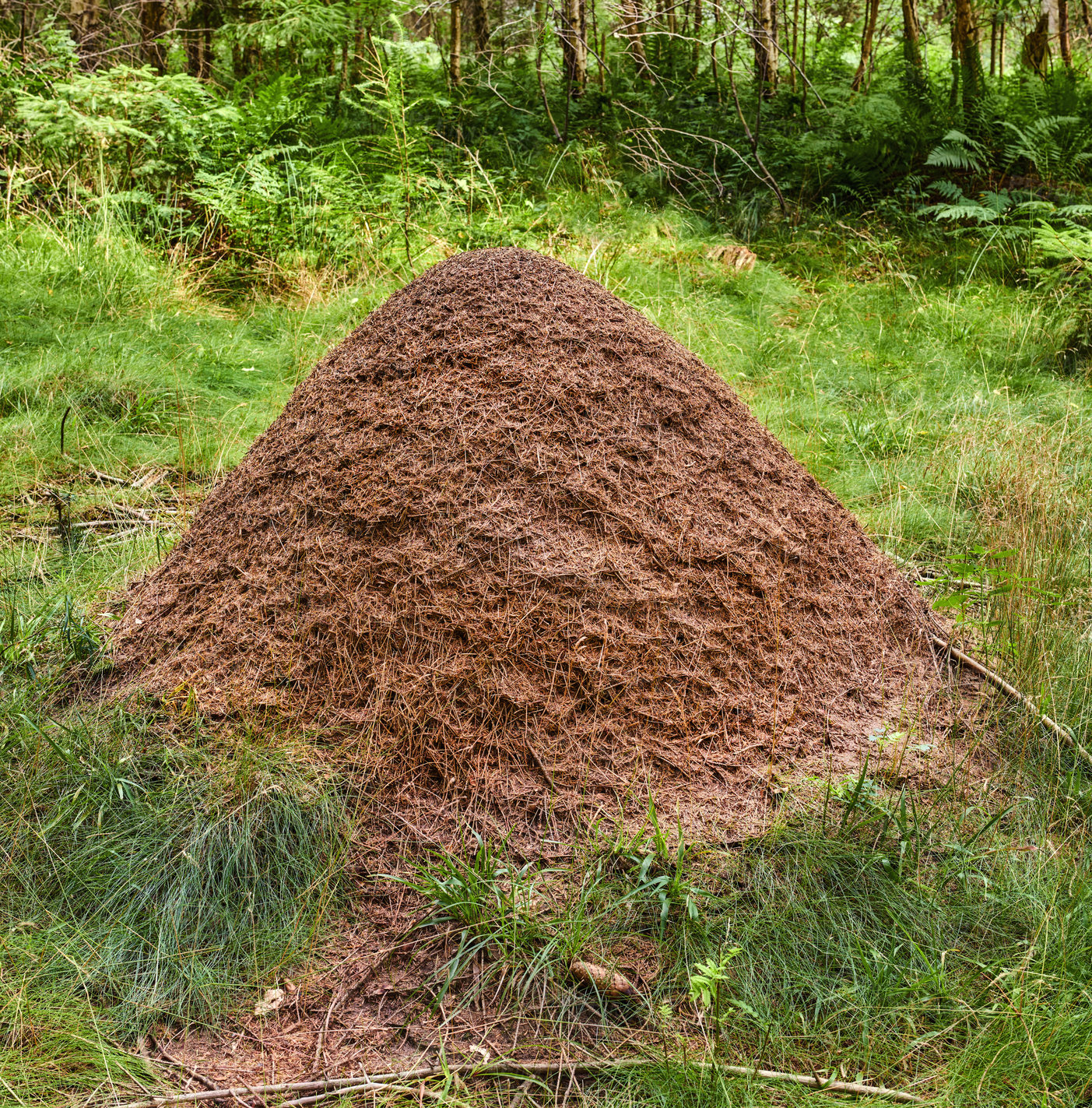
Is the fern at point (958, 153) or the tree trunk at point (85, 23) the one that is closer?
the fern at point (958, 153)

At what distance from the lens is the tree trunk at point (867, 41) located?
419 inches

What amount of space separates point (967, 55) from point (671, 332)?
17.5ft

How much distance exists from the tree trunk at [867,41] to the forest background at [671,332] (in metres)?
0.10

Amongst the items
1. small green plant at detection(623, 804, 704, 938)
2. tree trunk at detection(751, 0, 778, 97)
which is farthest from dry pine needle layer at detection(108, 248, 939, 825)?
tree trunk at detection(751, 0, 778, 97)

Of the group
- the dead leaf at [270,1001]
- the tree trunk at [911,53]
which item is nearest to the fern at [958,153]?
the tree trunk at [911,53]

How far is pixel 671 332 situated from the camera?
6348 mm

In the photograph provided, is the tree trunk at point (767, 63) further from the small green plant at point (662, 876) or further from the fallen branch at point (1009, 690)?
the small green plant at point (662, 876)

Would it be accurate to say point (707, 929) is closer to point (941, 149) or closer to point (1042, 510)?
point (1042, 510)

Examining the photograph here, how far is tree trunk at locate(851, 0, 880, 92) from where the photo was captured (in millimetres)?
10633

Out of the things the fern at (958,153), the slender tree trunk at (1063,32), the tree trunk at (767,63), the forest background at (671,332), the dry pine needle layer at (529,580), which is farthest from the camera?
the slender tree trunk at (1063,32)

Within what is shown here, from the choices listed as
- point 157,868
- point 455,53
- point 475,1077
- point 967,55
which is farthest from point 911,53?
point 475,1077

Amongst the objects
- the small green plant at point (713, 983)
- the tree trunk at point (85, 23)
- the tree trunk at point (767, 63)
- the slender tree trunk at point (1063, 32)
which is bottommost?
the small green plant at point (713, 983)

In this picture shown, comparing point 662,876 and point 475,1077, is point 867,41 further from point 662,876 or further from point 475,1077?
point 475,1077

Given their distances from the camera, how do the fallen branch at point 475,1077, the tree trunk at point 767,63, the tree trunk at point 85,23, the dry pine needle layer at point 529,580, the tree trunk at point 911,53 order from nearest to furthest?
the fallen branch at point 475,1077
the dry pine needle layer at point 529,580
the tree trunk at point 767,63
the tree trunk at point 85,23
the tree trunk at point 911,53
